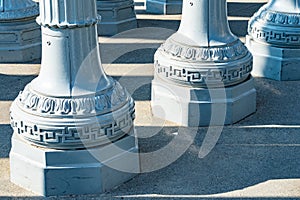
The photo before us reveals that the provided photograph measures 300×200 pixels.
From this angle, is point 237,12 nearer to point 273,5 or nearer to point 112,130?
point 273,5

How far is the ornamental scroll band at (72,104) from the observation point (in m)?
4.77

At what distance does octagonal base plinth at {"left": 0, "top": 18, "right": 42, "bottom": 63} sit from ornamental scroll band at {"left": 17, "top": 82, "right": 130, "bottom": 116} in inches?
115

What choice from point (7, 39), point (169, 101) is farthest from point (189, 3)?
Result: point (7, 39)

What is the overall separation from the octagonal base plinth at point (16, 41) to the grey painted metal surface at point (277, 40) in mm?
2436

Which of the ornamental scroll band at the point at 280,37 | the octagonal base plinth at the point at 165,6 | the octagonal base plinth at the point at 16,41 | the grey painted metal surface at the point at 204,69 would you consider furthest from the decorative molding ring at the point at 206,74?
the octagonal base plinth at the point at 165,6

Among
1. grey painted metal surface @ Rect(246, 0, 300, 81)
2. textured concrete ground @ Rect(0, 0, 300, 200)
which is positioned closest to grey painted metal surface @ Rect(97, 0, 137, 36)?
textured concrete ground @ Rect(0, 0, 300, 200)

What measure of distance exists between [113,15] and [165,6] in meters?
1.05

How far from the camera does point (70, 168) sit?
15.6ft

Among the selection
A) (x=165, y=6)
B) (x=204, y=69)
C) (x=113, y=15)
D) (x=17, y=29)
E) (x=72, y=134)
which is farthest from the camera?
(x=165, y=6)

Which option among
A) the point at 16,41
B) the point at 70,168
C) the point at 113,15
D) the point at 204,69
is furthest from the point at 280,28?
the point at 70,168

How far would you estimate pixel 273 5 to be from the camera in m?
7.12

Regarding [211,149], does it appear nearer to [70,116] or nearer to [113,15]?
[70,116]

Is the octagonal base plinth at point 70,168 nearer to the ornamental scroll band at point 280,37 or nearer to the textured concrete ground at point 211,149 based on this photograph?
the textured concrete ground at point 211,149

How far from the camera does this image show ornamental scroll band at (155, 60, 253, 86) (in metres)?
5.84
